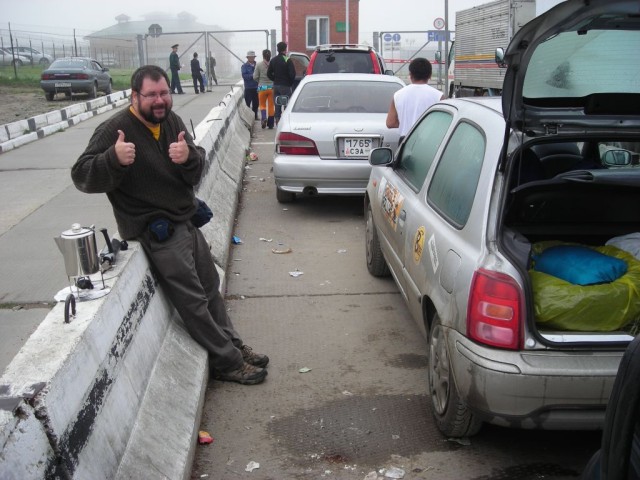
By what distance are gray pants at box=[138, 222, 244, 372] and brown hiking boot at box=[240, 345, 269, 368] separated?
9 centimetres

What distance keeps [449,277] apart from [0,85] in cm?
3143

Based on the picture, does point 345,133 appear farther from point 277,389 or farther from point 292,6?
point 292,6

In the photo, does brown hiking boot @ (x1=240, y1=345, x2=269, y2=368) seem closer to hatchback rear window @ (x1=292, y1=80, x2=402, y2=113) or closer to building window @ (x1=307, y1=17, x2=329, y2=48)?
hatchback rear window @ (x1=292, y1=80, x2=402, y2=113)

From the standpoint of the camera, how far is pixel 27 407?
6.59 feet

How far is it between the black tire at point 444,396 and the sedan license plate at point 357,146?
169 inches

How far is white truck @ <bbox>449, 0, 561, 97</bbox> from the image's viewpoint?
667 inches

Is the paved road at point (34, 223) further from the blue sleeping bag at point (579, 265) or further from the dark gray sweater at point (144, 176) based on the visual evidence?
the blue sleeping bag at point (579, 265)

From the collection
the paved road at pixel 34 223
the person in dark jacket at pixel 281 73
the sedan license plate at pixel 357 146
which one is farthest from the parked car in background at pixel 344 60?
the sedan license plate at pixel 357 146

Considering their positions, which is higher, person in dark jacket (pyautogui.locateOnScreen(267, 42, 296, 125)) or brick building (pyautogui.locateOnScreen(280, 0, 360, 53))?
brick building (pyautogui.locateOnScreen(280, 0, 360, 53))

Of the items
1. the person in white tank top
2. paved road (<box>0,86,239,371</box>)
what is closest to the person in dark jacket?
paved road (<box>0,86,239,371</box>)

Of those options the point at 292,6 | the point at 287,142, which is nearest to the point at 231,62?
the point at 292,6

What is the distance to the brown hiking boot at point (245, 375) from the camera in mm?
4102

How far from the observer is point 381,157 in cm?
526

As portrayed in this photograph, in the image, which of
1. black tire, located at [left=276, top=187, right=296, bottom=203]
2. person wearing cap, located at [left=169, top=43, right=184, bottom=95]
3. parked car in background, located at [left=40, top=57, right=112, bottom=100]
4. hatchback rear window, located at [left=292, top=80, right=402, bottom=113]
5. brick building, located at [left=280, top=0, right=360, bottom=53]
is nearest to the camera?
hatchback rear window, located at [left=292, top=80, right=402, bottom=113]
